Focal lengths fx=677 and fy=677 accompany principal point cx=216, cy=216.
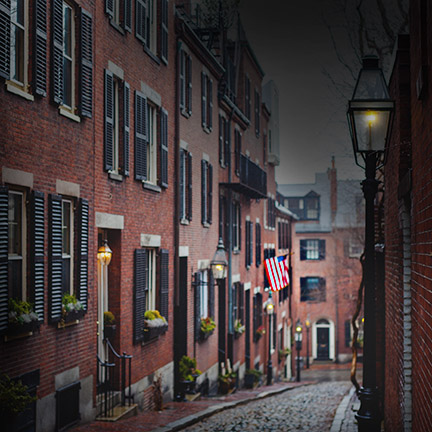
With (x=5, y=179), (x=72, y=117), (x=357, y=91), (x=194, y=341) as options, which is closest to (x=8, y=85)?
(x=5, y=179)

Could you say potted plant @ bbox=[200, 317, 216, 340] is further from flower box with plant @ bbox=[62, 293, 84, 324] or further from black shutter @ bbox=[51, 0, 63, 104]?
black shutter @ bbox=[51, 0, 63, 104]

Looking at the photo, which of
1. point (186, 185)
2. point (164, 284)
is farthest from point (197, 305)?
point (186, 185)

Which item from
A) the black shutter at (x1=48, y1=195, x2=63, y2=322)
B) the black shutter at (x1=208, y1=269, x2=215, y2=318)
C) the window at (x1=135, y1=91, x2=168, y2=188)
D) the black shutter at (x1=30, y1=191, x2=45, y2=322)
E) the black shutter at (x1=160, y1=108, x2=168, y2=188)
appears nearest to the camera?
the black shutter at (x1=30, y1=191, x2=45, y2=322)

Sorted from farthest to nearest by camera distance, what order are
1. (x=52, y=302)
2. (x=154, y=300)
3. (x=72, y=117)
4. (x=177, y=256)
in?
(x=177, y=256) < (x=154, y=300) < (x=72, y=117) < (x=52, y=302)

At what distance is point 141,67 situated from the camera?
14.6 meters

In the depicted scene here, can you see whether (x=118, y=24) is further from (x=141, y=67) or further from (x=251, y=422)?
(x=251, y=422)

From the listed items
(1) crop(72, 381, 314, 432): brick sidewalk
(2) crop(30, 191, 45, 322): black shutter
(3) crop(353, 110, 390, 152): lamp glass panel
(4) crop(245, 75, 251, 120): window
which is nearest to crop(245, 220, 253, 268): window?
(4) crop(245, 75, 251, 120): window

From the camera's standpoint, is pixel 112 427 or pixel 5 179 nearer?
pixel 5 179

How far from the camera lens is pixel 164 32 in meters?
16.3

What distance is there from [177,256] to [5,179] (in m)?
8.95

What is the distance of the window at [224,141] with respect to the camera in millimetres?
23328

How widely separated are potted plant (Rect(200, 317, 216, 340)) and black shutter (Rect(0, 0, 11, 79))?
12.3 m

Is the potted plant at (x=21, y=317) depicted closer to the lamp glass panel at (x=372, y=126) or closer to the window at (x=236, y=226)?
the lamp glass panel at (x=372, y=126)

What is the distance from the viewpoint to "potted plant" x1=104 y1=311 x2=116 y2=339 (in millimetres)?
13086
